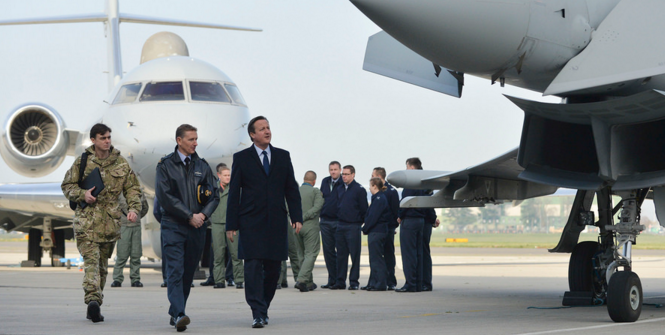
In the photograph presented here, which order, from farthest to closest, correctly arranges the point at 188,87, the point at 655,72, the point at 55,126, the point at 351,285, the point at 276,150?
1. the point at 55,126
2. the point at 188,87
3. the point at 351,285
4. the point at 276,150
5. the point at 655,72

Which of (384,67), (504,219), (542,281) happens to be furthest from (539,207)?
(384,67)

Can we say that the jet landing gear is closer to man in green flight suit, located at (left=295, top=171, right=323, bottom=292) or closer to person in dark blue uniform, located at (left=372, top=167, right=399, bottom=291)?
person in dark blue uniform, located at (left=372, top=167, right=399, bottom=291)

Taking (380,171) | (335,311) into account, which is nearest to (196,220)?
(335,311)

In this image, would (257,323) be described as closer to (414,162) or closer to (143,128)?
(414,162)

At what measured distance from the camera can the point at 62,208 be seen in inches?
683

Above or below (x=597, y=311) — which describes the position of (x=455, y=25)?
above

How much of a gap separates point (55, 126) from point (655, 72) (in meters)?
12.9

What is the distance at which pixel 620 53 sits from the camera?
7219mm

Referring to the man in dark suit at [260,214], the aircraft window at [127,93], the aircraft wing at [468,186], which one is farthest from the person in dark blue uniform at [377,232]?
the man in dark suit at [260,214]

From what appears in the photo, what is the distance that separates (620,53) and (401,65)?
2.16 metres

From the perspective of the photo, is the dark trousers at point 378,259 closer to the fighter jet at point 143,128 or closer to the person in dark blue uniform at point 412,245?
the person in dark blue uniform at point 412,245

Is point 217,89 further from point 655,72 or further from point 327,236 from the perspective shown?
point 655,72

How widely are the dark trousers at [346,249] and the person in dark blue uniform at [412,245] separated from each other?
861mm

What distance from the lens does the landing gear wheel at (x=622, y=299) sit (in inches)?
292
